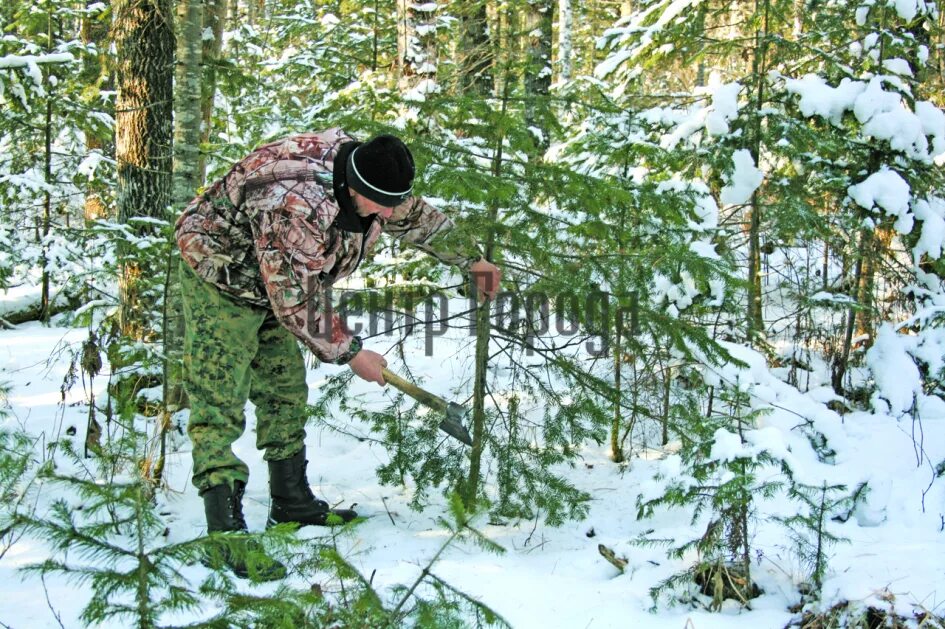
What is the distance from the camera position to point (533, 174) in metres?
3.45

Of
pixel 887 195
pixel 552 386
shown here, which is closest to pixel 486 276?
pixel 552 386

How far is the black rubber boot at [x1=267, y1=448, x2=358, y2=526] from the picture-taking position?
141 inches

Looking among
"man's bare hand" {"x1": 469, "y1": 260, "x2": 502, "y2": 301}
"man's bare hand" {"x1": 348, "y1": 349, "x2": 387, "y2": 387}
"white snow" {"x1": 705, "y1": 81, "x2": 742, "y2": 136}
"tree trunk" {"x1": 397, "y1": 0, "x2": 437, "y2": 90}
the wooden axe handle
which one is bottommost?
the wooden axe handle

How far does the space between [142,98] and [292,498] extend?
403 centimetres

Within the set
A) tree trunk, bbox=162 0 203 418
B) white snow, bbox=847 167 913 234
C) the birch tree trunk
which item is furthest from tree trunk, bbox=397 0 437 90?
the birch tree trunk

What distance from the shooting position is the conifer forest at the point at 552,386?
2.58 metres

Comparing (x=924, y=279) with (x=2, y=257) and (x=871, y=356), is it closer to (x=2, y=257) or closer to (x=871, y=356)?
(x=871, y=356)

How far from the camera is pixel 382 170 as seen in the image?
8.84ft

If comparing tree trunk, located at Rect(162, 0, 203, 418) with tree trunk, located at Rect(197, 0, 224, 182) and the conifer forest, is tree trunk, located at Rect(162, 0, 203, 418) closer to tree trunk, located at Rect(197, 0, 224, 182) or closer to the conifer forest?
the conifer forest

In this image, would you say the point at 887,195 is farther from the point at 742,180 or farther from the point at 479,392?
the point at 479,392

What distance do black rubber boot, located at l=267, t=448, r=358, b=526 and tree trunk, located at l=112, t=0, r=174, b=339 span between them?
2556 mm

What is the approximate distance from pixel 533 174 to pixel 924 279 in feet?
12.9

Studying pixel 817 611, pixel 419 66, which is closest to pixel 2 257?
pixel 419 66

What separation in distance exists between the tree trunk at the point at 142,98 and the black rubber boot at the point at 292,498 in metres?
2.56
